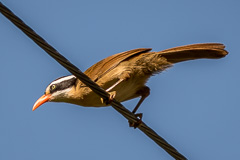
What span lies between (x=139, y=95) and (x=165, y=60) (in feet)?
2.92

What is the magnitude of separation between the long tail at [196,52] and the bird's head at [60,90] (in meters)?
1.61

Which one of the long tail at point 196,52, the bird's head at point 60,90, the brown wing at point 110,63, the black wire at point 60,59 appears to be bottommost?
the black wire at point 60,59

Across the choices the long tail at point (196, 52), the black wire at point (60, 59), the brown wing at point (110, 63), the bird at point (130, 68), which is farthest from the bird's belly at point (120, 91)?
the black wire at point (60, 59)

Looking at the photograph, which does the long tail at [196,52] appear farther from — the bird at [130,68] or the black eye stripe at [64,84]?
the black eye stripe at [64,84]

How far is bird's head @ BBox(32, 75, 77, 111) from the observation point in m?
6.79

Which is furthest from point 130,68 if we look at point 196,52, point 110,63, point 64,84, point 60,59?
point 60,59

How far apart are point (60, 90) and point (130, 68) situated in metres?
1.33

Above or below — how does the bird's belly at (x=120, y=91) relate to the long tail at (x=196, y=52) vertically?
below

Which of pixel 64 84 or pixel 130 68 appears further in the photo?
pixel 64 84

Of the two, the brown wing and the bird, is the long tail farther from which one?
the brown wing

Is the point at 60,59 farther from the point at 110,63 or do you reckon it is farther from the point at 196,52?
the point at 196,52

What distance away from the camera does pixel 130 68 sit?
6387mm

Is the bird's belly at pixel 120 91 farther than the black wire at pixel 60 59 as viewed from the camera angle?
Yes

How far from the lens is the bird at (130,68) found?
627 centimetres
